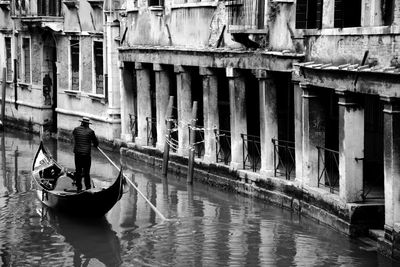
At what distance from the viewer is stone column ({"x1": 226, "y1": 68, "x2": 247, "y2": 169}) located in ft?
65.1

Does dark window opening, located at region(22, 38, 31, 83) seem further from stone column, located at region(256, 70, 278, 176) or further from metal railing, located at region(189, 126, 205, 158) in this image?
stone column, located at region(256, 70, 278, 176)

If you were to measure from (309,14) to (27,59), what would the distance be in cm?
1796

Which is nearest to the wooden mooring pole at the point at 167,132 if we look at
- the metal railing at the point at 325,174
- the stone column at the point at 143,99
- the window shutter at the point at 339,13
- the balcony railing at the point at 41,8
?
the stone column at the point at 143,99

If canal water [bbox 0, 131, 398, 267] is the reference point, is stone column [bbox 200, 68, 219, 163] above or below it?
above

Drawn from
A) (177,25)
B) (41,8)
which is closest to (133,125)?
(177,25)

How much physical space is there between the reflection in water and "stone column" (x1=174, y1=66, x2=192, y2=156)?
4.92 meters

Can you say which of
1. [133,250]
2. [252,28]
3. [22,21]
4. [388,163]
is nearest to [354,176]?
[388,163]

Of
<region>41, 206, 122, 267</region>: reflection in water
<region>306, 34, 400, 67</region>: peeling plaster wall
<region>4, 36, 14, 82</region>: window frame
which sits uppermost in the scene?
<region>306, 34, 400, 67</region>: peeling plaster wall

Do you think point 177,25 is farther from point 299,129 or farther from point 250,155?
point 299,129

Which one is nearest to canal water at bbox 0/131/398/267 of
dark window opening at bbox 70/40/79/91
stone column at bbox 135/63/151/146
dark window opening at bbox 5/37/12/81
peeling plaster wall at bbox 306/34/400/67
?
peeling plaster wall at bbox 306/34/400/67

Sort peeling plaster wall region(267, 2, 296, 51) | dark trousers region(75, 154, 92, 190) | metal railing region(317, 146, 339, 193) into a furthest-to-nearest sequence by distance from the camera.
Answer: dark trousers region(75, 154, 92, 190) → peeling plaster wall region(267, 2, 296, 51) → metal railing region(317, 146, 339, 193)

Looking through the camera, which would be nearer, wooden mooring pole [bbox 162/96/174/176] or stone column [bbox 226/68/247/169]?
stone column [bbox 226/68/247/169]

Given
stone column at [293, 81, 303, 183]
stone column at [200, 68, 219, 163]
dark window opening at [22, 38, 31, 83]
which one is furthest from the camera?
dark window opening at [22, 38, 31, 83]

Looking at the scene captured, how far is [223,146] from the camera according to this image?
73.7ft
